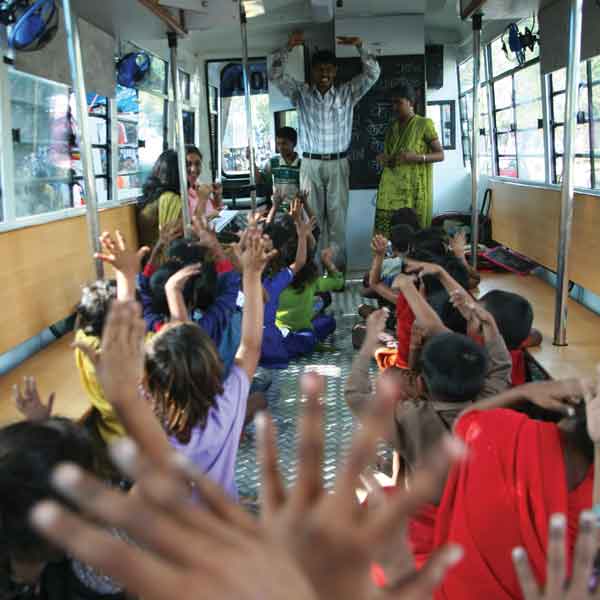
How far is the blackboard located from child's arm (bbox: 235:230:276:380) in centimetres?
602

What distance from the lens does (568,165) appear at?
129 inches

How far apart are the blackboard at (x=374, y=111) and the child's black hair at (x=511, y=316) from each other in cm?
539

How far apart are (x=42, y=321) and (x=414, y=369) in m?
1.99

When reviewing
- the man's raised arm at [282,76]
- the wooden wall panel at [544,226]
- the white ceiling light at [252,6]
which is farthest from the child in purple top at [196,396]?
the man's raised arm at [282,76]

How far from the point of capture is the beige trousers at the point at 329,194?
7059 mm

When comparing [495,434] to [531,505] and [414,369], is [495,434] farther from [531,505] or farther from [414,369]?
[414,369]

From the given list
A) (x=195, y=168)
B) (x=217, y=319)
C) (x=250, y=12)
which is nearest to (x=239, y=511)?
(x=217, y=319)

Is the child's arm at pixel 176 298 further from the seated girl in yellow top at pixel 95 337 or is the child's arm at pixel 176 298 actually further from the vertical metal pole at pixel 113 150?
the vertical metal pole at pixel 113 150

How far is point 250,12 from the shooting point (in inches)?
191

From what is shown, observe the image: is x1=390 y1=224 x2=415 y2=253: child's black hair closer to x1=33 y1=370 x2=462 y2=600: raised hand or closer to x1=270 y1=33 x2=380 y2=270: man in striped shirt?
x1=270 y1=33 x2=380 y2=270: man in striped shirt

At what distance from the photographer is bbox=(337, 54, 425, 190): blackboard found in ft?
25.9

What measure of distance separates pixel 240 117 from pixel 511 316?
677cm

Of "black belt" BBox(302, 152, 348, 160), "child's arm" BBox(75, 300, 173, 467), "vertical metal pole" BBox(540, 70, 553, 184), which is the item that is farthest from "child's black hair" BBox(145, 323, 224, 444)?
"black belt" BBox(302, 152, 348, 160)

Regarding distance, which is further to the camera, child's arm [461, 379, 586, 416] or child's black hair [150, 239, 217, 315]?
child's black hair [150, 239, 217, 315]
